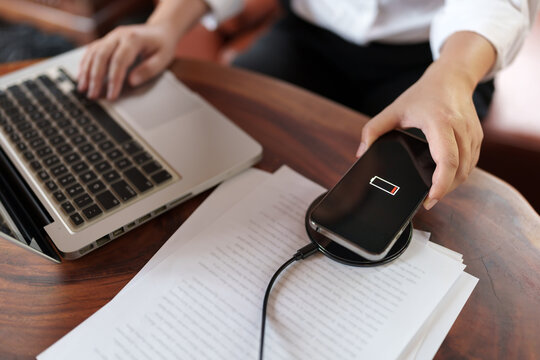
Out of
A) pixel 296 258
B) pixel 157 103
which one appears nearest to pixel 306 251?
pixel 296 258

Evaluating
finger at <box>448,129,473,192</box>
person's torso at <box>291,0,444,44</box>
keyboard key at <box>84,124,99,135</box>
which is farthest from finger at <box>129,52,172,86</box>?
finger at <box>448,129,473,192</box>

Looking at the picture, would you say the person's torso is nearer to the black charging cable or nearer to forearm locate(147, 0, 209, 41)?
forearm locate(147, 0, 209, 41)

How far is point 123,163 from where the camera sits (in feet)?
1.75

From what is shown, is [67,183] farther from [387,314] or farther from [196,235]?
[387,314]

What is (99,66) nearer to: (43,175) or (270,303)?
(43,175)

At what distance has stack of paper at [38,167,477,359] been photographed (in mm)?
395

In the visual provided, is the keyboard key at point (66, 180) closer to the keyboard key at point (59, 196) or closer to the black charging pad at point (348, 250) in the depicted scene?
the keyboard key at point (59, 196)

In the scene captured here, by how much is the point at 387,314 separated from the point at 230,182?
24 centimetres

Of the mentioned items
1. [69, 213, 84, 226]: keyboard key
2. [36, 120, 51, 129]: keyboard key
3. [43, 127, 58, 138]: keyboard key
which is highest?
[36, 120, 51, 129]: keyboard key

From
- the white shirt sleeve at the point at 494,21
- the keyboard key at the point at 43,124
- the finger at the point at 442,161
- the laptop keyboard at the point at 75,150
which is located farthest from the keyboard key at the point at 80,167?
the white shirt sleeve at the point at 494,21

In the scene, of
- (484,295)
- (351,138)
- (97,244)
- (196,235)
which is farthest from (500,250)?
(97,244)

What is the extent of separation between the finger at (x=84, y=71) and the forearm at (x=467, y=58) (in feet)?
1.60

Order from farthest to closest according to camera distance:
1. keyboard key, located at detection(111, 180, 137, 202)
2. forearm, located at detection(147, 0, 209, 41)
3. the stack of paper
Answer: forearm, located at detection(147, 0, 209, 41) → keyboard key, located at detection(111, 180, 137, 202) → the stack of paper

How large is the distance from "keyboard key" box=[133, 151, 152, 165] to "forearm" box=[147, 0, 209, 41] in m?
0.27
